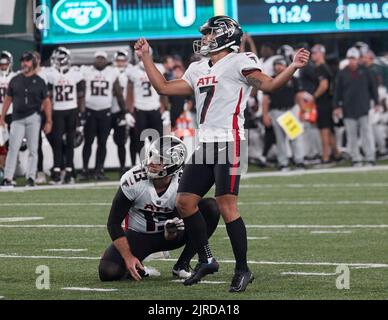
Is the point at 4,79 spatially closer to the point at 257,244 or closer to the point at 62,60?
the point at 62,60

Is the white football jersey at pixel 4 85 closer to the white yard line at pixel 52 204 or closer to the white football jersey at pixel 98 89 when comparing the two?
the white football jersey at pixel 98 89

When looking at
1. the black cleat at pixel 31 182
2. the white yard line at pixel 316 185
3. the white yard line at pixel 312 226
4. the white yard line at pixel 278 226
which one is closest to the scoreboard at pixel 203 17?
the black cleat at pixel 31 182

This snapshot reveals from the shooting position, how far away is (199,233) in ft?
28.0

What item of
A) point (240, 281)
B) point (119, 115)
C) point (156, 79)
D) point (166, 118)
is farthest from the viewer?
point (166, 118)

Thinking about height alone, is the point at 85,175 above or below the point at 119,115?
below

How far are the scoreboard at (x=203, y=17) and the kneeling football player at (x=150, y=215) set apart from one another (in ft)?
37.8

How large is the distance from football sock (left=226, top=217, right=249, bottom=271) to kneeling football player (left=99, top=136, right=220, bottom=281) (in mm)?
656

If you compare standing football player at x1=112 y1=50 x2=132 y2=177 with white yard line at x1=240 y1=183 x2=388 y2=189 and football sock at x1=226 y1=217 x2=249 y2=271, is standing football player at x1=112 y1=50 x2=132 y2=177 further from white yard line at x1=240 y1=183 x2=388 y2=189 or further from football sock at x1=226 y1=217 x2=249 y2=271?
football sock at x1=226 y1=217 x2=249 y2=271

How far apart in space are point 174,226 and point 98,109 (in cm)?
1043

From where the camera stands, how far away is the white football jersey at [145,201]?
8.73m

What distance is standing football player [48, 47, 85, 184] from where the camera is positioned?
1862 cm

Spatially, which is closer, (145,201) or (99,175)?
(145,201)

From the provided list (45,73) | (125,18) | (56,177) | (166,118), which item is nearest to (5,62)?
(45,73)

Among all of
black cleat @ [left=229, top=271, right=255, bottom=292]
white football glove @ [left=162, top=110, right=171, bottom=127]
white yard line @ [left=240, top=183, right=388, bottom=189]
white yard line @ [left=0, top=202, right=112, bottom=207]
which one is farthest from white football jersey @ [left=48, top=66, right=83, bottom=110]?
black cleat @ [left=229, top=271, right=255, bottom=292]
